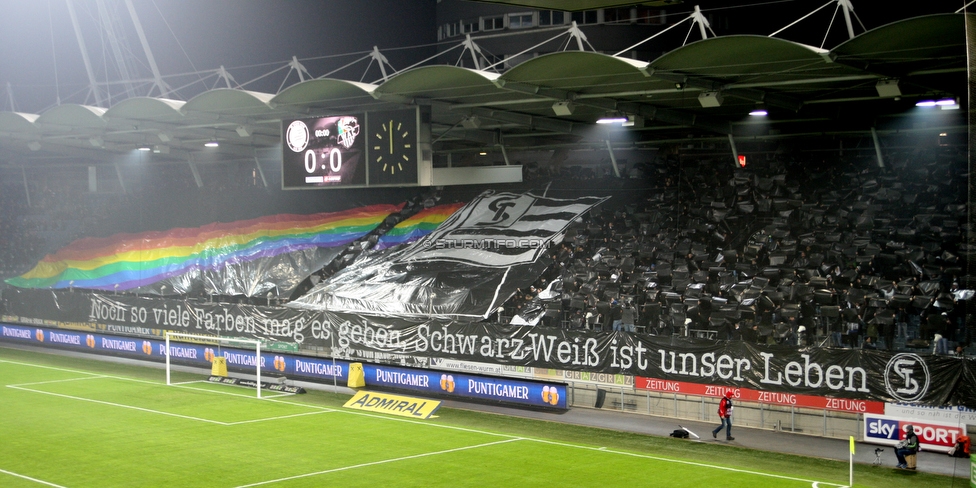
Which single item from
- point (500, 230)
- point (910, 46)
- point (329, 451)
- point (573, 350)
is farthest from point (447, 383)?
point (910, 46)

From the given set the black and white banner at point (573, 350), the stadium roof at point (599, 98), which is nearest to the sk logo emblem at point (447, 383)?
the black and white banner at point (573, 350)

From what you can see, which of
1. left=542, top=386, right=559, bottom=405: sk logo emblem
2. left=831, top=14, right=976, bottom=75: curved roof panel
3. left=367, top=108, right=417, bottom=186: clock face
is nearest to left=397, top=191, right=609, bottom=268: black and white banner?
left=542, top=386, right=559, bottom=405: sk logo emblem

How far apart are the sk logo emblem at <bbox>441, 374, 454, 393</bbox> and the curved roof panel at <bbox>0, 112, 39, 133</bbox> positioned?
19.6 metres

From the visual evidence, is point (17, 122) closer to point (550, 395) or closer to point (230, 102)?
point (230, 102)

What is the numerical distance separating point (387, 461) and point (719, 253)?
14.6m

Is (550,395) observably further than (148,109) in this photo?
No

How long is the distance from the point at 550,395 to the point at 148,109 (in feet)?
55.9

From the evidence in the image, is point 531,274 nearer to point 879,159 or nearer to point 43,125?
point 879,159

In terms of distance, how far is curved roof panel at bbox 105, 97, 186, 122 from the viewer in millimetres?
29000

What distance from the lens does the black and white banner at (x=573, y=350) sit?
58.7 feet

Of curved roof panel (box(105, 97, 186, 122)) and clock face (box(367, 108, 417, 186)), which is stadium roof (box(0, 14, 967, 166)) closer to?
curved roof panel (box(105, 97, 186, 122))

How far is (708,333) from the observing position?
80.4 ft

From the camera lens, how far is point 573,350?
22.6 meters

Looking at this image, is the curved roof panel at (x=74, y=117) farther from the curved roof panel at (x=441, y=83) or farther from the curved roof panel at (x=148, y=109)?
the curved roof panel at (x=441, y=83)
